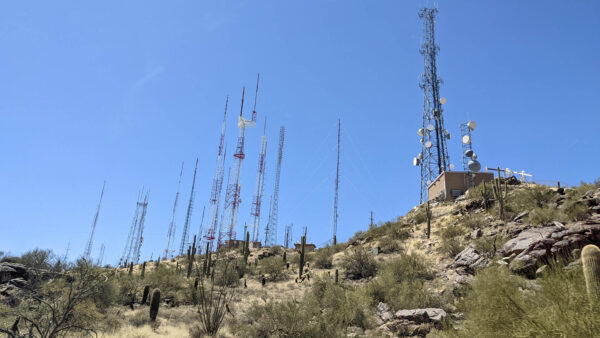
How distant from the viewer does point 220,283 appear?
2533 cm

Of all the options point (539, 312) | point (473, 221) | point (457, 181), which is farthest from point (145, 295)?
point (457, 181)

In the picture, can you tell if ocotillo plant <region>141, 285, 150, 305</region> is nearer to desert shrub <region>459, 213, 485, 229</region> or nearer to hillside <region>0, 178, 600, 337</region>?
hillside <region>0, 178, 600, 337</region>

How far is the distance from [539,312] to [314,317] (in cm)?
969

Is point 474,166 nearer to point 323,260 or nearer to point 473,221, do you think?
point 473,221

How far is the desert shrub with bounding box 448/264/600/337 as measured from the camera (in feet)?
17.6

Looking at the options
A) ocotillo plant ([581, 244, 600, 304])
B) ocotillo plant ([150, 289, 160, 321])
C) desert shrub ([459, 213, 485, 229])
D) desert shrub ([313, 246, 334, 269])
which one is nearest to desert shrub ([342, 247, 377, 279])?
desert shrub ([313, 246, 334, 269])

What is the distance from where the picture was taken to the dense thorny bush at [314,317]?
12883 mm

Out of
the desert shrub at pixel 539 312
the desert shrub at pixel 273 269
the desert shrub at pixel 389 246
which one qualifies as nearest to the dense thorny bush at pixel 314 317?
the desert shrub at pixel 539 312

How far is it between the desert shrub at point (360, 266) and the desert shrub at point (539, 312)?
14.3 meters

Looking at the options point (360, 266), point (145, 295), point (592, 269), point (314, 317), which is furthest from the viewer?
point (360, 266)

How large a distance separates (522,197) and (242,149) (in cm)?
3741

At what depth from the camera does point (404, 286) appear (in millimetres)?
16391

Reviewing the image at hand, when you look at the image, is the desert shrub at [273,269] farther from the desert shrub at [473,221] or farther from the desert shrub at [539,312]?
the desert shrub at [539,312]

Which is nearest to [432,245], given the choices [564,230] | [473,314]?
A: [564,230]
